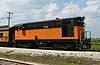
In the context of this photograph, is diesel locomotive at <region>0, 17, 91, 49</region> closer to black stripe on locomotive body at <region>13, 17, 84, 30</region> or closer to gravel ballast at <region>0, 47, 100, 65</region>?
black stripe on locomotive body at <region>13, 17, 84, 30</region>

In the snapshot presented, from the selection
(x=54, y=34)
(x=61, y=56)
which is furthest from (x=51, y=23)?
(x=61, y=56)

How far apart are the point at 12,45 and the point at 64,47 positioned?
45.5ft

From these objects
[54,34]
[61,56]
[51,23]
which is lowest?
[61,56]

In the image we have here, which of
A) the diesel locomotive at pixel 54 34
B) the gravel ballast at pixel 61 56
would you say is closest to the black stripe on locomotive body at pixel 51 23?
the diesel locomotive at pixel 54 34

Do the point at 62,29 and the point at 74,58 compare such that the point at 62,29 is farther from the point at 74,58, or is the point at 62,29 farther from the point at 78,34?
the point at 74,58

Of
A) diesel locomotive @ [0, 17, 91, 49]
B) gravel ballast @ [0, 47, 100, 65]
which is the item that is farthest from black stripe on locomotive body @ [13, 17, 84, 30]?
gravel ballast @ [0, 47, 100, 65]

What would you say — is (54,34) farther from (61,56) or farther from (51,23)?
(61,56)

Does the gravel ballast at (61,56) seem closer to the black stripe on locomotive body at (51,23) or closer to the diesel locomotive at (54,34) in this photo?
the diesel locomotive at (54,34)

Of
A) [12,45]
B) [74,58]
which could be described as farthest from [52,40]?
[12,45]

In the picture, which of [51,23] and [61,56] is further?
[51,23]

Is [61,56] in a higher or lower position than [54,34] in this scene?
lower

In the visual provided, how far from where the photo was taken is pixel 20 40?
34406 millimetres

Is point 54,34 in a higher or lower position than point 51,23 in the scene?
lower

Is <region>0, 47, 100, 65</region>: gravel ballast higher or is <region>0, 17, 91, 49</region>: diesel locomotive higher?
<region>0, 17, 91, 49</region>: diesel locomotive
